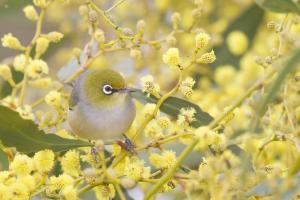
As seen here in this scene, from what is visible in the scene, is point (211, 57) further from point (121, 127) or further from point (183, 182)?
point (121, 127)

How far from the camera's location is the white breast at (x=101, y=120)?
1962mm

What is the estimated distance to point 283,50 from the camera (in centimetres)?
115

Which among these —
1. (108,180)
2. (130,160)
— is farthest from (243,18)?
(108,180)

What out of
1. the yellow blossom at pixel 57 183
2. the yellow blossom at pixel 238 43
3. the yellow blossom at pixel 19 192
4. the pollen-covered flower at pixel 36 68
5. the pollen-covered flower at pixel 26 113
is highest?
the pollen-covered flower at pixel 36 68

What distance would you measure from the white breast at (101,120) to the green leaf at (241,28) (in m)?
0.63

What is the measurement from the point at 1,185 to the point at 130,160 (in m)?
0.27

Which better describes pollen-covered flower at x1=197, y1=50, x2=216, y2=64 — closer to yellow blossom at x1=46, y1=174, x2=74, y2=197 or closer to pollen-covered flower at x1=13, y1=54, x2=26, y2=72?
yellow blossom at x1=46, y1=174, x2=74, y2=197

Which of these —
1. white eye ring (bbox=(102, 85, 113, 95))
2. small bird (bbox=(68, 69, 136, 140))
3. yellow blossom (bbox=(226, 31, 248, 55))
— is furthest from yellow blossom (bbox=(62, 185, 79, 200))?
yellow blossom (bbox=(226, 31, 248, 55))

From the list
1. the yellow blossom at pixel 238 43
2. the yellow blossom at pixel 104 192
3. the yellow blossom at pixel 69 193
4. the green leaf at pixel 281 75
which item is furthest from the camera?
the yellow blossom at pixel 238 43

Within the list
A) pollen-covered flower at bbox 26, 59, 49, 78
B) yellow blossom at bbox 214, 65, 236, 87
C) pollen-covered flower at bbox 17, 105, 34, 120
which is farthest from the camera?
yellow blossom at bbox 214, 65, 236, 87

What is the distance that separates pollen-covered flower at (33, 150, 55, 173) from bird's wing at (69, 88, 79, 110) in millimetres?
591

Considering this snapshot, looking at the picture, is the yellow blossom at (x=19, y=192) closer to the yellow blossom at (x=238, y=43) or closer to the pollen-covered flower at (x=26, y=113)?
the pollen-covered flower at (x=26, y=113)

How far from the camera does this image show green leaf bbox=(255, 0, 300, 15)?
4.04 ft

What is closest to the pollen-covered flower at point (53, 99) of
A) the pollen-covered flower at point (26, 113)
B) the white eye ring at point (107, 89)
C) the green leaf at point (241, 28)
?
the pollen-covered flower at point (26, 113)
